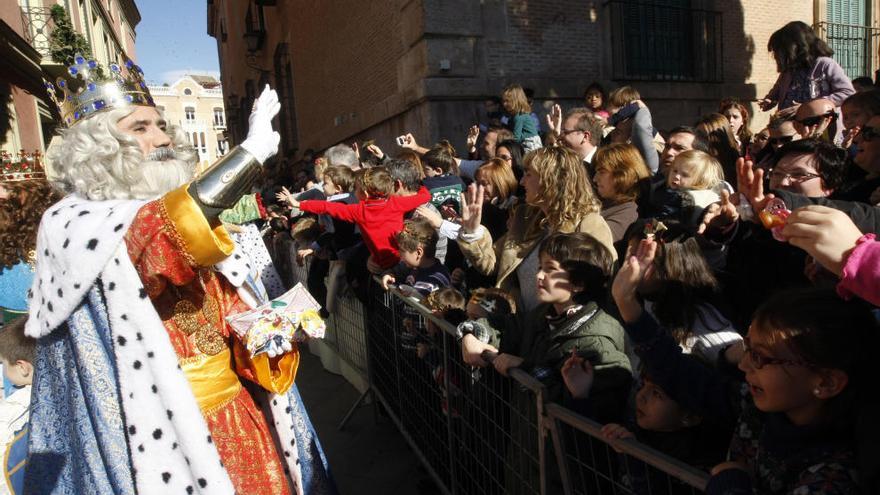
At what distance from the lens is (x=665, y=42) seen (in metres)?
10.1

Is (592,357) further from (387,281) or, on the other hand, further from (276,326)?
(387,281)

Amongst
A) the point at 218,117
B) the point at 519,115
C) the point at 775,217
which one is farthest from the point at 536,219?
the point at 218,117

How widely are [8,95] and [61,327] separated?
45.2ft

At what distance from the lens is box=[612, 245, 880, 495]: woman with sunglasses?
3.87 ft

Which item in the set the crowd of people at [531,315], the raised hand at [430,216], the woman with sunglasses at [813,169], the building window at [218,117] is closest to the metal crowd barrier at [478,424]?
the crowd of people at [531,315]

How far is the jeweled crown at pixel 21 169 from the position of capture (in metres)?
3.58

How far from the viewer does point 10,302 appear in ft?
10.0

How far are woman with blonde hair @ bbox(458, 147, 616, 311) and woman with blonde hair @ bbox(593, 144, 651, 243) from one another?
0.25 meters

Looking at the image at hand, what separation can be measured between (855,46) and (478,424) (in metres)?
13.2

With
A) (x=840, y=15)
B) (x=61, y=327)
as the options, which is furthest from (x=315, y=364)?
(x=840, y=15)

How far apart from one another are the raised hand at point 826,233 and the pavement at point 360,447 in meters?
2.67

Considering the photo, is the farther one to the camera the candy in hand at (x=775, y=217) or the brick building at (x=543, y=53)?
the brick building at (x=543, y=53)

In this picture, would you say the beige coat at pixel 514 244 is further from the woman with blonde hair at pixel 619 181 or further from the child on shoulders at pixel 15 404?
the child on shoulders at pixel 15 404

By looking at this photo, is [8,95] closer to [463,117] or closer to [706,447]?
[463,117]
